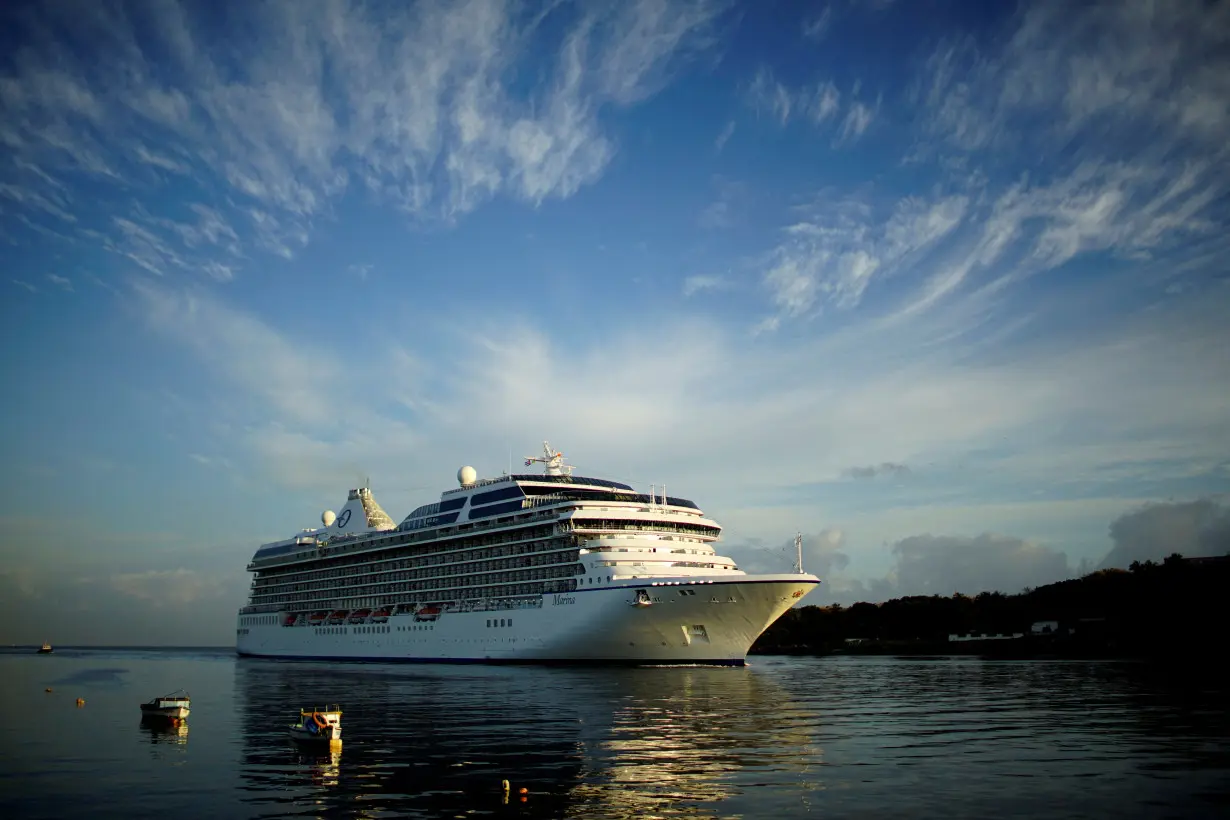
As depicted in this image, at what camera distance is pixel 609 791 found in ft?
76.3

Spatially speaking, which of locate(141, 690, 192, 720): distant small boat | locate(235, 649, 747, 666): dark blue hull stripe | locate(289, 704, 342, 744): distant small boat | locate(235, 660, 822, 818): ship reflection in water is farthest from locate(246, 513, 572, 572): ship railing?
locate(289, 704, 342, 744): distant small boat

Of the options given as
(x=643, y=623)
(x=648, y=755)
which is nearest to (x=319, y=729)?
(x=648, y=755)

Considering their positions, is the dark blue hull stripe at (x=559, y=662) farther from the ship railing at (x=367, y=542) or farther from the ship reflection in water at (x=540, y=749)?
the ship reflection in water at (x=540, y=749)

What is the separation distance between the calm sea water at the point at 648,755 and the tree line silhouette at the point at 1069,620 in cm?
6918

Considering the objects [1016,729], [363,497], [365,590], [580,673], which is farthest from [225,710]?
[363,497]

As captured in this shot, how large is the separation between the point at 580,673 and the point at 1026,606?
12576cm

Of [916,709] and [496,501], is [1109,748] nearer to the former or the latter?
[916,709]

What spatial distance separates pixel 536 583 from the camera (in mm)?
79750

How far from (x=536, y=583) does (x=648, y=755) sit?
51.6 m

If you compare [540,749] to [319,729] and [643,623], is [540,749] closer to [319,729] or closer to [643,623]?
[319,729]

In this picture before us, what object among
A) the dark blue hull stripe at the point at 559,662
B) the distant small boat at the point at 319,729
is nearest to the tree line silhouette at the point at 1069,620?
the dark blue hull stripe at the point at 559,662

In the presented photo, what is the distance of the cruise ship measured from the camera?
70250 millimetres

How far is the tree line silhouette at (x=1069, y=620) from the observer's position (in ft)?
373

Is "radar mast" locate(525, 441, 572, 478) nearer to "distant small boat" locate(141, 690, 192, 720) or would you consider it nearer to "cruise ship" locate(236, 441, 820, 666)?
"cruise ship" locate(236, 441, 820, 666)
